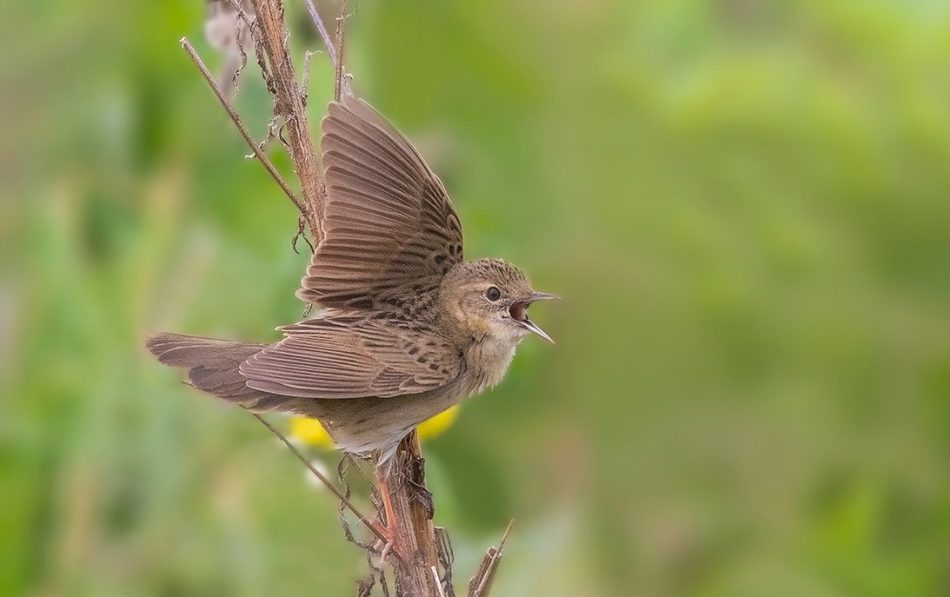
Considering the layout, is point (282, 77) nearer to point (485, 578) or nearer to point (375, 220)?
point (375, 220)

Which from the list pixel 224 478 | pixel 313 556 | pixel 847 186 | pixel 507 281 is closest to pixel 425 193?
pixel 507 281

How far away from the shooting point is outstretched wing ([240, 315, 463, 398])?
6.19 feet

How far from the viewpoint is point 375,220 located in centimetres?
193

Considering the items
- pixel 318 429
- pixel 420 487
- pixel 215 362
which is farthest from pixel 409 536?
pixel 318 429

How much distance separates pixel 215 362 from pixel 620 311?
149 centimetres

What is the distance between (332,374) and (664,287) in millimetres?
1521

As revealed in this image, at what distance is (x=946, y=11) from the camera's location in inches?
114

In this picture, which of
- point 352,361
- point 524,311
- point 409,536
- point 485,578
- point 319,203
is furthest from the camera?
point 524,311

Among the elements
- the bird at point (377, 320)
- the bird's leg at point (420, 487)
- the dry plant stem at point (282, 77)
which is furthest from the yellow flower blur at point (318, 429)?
the dry plant stem at point (282, 77)

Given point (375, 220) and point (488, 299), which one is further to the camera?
point (488, 299)

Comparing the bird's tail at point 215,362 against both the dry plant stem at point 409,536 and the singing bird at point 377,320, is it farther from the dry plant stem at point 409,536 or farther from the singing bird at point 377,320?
the dry plant stem at point 409,536

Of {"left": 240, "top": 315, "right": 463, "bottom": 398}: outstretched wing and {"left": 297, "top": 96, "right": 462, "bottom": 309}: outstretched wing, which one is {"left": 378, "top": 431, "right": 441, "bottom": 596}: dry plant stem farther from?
{"left": 297, "top": 96, "right": 462, "bottom": 309}: outstretched wing

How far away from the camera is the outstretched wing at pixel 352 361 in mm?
1887

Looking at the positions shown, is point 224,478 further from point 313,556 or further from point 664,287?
point 664,287
